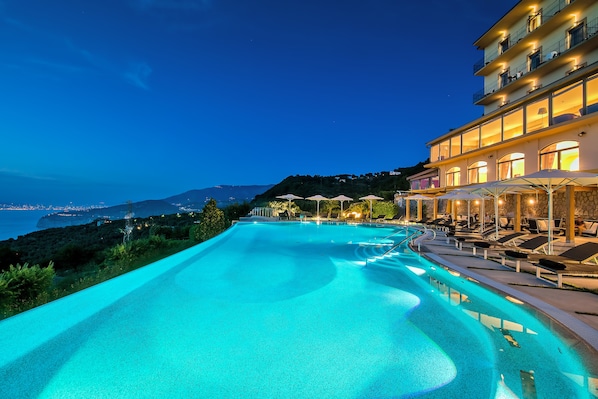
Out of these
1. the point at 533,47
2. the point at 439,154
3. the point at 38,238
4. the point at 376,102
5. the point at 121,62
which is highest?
the point at 376,102

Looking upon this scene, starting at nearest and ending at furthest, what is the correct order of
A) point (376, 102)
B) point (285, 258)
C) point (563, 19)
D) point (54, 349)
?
point (54, 349), point (285, 258), point (563, 19), point (376, 102)

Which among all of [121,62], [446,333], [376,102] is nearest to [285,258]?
[446,333]

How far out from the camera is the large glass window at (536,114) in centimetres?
1325

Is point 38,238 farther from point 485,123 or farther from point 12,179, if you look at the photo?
point 12,179

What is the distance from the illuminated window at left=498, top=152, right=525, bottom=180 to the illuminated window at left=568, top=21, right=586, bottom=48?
7.40m

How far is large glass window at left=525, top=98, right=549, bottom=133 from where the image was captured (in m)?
13.2

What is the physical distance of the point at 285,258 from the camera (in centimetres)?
919

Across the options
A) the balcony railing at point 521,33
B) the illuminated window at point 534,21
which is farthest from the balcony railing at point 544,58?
the illuminated window at point 534,21

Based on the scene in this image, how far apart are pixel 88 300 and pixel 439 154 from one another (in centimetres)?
2235

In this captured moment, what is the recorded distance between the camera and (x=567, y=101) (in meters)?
12.7

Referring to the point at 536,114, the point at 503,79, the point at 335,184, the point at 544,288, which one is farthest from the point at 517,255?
the point at 335,184

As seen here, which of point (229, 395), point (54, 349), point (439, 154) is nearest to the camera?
point (229, 395)

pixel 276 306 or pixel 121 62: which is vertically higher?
pixel 121 62

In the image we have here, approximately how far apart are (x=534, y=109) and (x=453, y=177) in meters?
7.30
